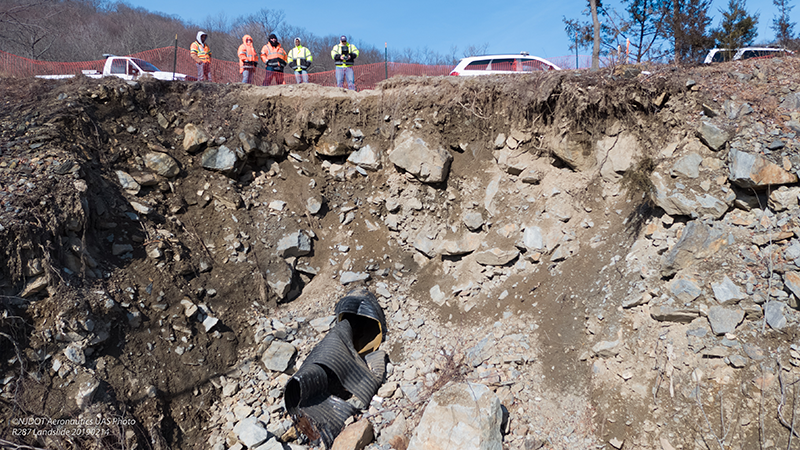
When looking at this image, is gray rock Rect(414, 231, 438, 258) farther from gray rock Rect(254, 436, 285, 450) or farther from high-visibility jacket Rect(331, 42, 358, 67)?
high-visibility jacket Rect(331, 42, 358, 67)

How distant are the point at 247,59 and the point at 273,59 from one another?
619 millimetres

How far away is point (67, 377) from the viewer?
458 centimetres

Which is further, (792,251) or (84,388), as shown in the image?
Result: (84,388)

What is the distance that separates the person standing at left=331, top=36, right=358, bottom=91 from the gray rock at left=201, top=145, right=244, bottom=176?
363 centimetres

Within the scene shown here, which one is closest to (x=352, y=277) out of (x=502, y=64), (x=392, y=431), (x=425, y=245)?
(x=425, y=245)

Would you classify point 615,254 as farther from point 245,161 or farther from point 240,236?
point 245,161

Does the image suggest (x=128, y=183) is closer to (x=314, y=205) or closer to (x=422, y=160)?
(x=314, y=205)

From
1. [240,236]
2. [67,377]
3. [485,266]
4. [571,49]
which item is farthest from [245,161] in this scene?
[571,49]

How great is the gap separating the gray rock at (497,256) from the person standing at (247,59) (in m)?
7.20

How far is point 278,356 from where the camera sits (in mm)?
5770

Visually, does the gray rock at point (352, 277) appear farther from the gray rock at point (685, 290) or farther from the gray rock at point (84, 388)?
the gray rock at point (685, 290)

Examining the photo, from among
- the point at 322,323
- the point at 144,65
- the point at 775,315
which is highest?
the point at 144,65

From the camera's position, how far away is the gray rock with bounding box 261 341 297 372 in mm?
5691

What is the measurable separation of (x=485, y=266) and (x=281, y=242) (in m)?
3.50
